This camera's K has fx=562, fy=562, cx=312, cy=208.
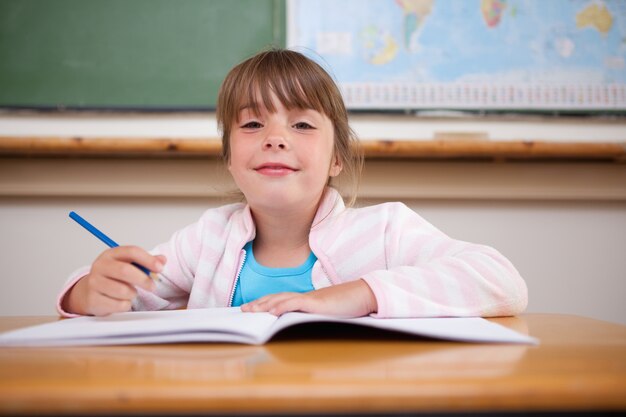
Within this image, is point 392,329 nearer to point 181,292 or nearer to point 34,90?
point 181,292

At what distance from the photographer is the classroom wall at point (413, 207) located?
4.59 ft

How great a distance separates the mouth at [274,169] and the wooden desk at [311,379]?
0.48 metres

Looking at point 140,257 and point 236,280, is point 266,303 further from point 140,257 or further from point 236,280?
point 236,280

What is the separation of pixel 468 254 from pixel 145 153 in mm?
915

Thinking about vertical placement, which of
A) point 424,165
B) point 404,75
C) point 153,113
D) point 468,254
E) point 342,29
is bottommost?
point 468,254

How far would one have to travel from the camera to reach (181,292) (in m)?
0.98

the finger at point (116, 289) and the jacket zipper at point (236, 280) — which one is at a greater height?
the finger at point (116, 289)

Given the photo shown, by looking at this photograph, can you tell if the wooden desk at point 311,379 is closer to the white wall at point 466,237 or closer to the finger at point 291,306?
the finger at point 291,306

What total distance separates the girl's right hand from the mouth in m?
0.31

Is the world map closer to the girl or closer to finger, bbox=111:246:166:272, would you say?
the girl

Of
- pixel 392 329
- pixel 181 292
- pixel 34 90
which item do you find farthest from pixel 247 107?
pixel 34 90

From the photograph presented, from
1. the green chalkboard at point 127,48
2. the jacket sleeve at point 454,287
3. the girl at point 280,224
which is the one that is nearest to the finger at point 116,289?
the girl at point 280,224

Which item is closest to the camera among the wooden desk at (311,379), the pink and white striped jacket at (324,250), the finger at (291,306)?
the wooden desk at (311,379)

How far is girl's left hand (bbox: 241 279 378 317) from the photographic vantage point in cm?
57
